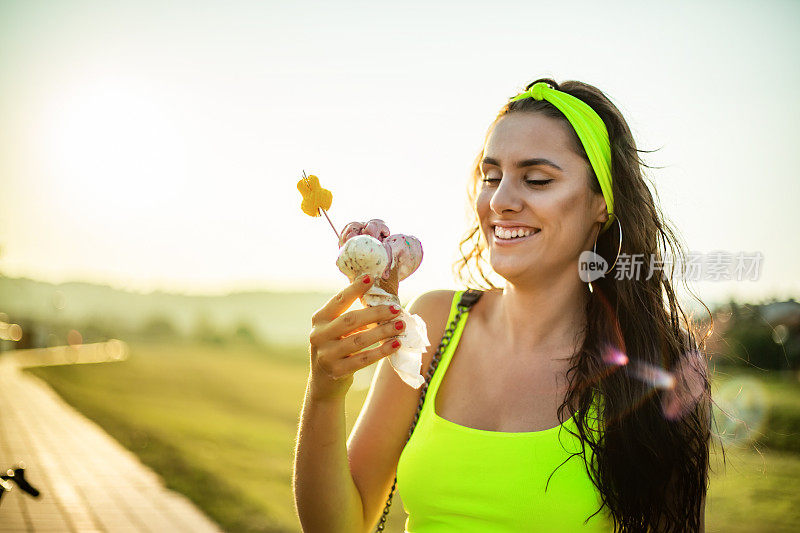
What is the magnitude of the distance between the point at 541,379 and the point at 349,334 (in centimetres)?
86

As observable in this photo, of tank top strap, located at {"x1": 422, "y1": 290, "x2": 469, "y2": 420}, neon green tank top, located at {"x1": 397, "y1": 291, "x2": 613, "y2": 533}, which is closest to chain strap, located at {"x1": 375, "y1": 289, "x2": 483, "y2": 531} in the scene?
tank top strap, located at {"x1": 422, "y1": 290, "x2": 469, "y2": 420}

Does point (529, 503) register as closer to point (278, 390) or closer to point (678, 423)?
point (678, 423)

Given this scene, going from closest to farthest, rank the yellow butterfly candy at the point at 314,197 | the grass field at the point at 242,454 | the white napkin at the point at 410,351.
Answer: the white napkin at the point at 410,351 → the yellow butterfly candy at the point at 314,197 → the grass field at the point at 242,454

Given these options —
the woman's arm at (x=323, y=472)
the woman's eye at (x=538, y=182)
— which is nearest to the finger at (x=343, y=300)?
the woman's arm at (x=323, y=472)

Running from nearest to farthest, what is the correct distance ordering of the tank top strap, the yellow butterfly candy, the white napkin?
the white napkin
the yellow butterfly candy
the tank top strap

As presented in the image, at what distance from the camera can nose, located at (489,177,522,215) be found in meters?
2.31

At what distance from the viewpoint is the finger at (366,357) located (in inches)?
77.1

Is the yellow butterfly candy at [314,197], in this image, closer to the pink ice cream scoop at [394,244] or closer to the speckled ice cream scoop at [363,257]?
the pink ice cream scoop at [394,244]

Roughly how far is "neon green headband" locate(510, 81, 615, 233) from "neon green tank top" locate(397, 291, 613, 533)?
3.02 ft

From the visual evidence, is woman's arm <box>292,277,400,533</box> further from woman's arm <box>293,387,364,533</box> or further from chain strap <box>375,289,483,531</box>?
chain strap <box>375,289,483,531</box>

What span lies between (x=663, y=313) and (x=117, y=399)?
60.3 feet

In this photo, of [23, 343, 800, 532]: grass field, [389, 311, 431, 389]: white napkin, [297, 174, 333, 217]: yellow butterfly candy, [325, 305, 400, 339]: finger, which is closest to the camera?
[325, 305, 400, 339]: finger

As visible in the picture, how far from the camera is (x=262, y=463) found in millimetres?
10375

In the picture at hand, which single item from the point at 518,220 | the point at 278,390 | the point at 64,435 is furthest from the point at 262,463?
the point at 278,390
